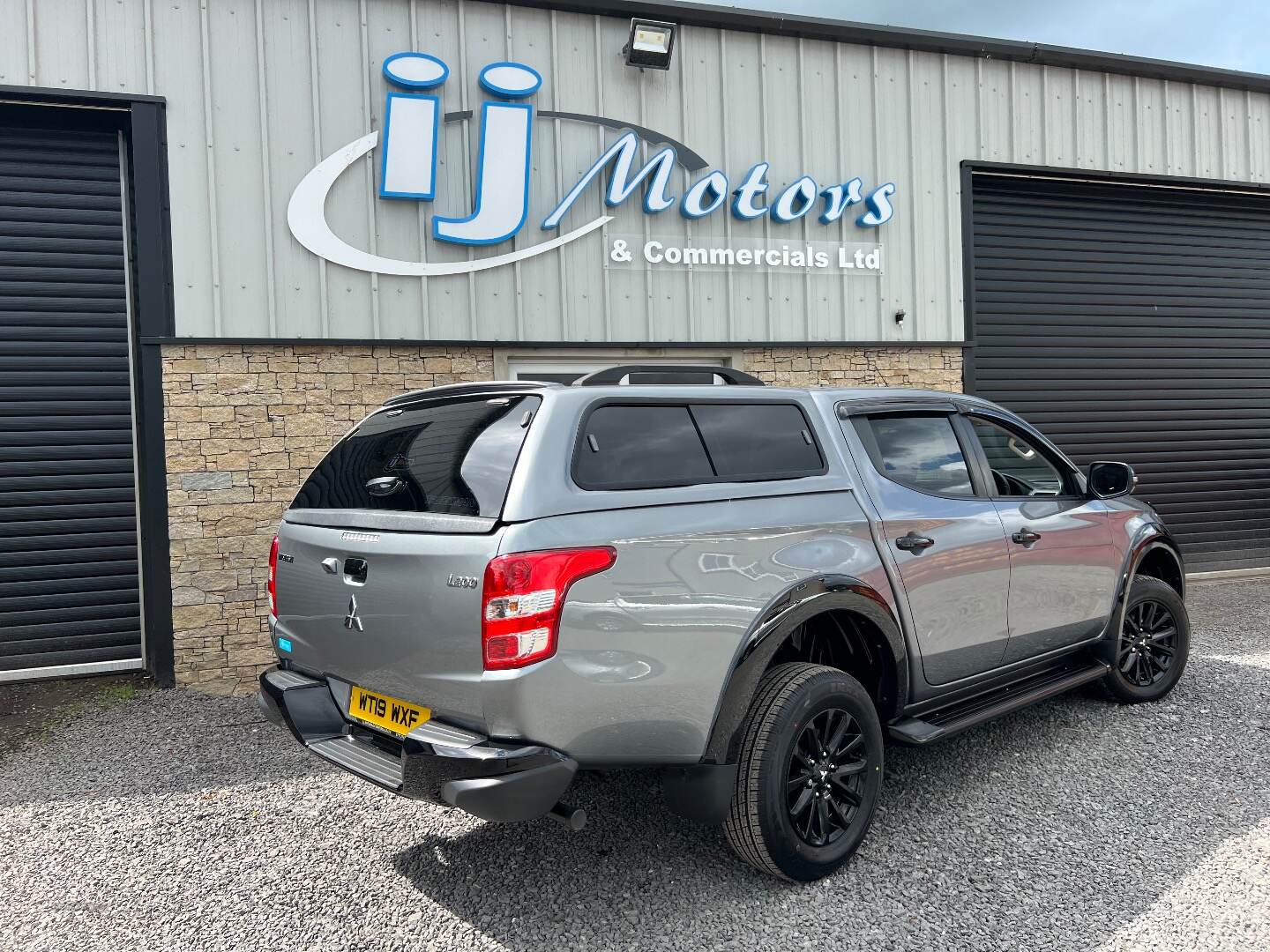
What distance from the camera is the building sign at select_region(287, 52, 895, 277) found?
6.19 meters

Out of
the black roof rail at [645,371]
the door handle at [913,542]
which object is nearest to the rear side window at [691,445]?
the black roof rail at [645,371]

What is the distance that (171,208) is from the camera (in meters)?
5.89

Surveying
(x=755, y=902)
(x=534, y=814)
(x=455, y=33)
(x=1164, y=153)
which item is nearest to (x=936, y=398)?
(x=755, y=902)

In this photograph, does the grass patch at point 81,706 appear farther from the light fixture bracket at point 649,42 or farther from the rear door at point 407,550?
the light fixture bracket at point 649,42

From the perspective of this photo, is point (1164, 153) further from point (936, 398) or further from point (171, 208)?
point (171, 208)

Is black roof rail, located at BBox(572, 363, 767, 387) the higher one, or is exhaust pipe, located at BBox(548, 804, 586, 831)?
black roof rail, located at BBox(572, 363, 767, 387)

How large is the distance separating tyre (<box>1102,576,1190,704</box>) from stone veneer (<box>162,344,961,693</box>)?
2327 millimetres

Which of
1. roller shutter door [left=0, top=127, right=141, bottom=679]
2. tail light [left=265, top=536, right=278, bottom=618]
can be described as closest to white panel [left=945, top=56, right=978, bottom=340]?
tail light [left=265, top=536, right=278, bottom=618]

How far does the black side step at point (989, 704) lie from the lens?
11.1ft

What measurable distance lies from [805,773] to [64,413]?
590 centimetres

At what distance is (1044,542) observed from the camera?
405 cm

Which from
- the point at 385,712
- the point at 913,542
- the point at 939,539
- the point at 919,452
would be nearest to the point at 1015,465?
the point at 919,452

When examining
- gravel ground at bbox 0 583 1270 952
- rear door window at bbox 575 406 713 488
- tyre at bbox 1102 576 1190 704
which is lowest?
gravel ground at bbox 0 583 1270 952

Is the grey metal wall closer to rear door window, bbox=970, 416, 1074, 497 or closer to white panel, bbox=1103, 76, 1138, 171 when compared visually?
white panel, bbox=1103, 76, 1138, 171
